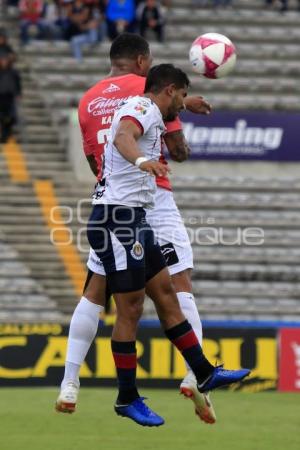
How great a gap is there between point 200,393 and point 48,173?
11.4 m

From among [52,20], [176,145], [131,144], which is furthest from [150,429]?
[52,20]

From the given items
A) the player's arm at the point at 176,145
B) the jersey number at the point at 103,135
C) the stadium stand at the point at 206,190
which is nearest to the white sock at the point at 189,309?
the player's arm at the point at 176,145

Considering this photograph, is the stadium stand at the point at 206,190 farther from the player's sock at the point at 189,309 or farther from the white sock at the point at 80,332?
the white sock at the point at 80,332

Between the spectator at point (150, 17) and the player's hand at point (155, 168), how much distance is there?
42.2 feet

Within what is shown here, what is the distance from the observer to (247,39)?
2116cm

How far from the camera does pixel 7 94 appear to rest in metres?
18.9

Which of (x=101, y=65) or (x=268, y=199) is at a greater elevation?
(x=101, y=65)

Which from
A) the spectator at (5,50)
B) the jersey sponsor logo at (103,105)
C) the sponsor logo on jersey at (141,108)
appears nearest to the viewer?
the sponsor logo on jersey at (141,108)

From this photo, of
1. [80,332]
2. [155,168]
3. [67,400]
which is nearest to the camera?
[155,168]

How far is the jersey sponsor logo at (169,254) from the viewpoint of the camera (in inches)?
334

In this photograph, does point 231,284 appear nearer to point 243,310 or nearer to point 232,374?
point 243,310

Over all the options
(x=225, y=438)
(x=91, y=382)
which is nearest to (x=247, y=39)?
(x=91, y=382)

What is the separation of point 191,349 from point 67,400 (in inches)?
33.2

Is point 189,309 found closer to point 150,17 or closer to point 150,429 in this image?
point 150,429
